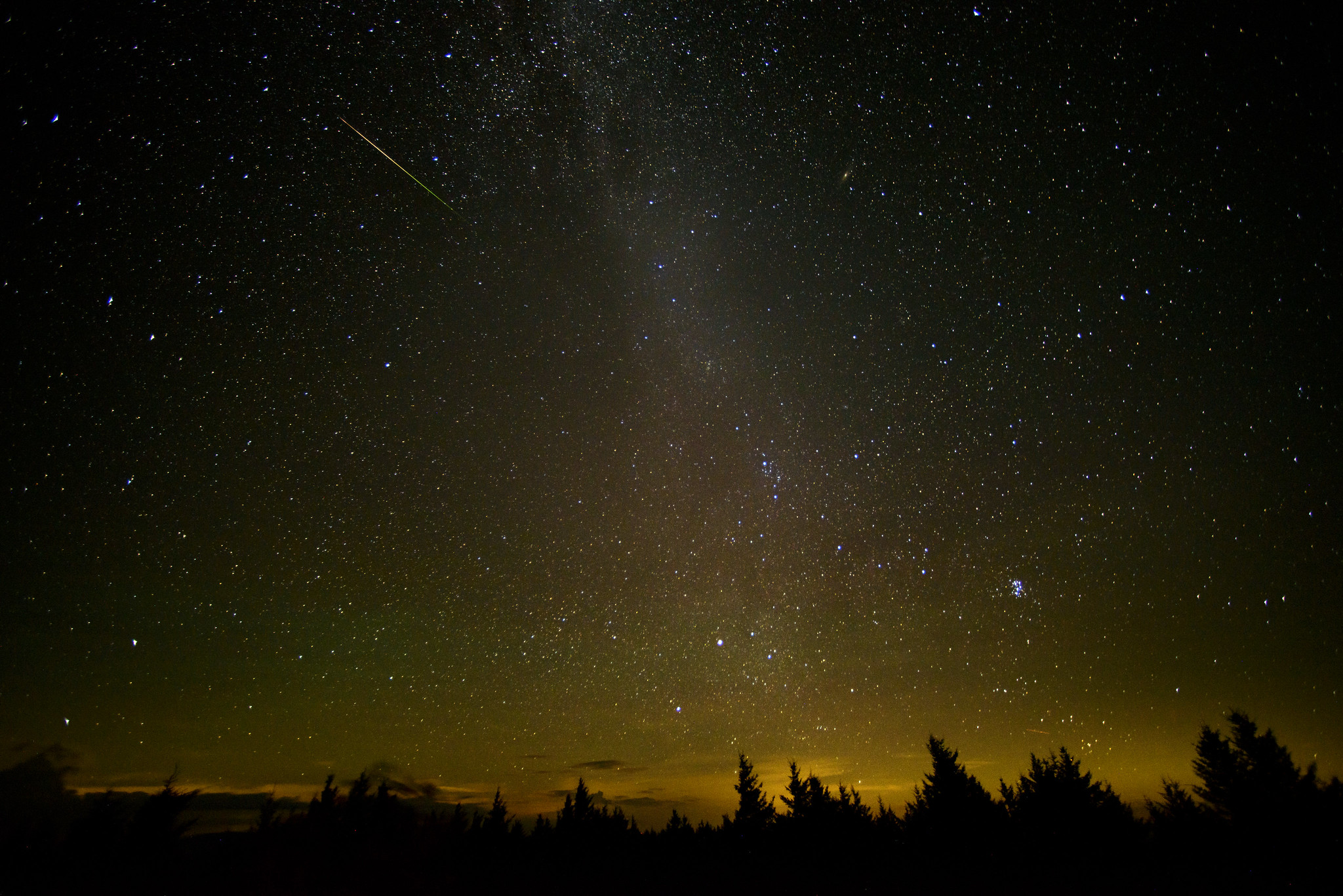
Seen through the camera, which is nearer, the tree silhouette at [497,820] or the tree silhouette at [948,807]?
the tree silhouette at [948,807]

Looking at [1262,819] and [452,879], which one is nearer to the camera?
[1262,819]

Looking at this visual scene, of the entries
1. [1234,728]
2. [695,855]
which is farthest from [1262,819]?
[695,855]

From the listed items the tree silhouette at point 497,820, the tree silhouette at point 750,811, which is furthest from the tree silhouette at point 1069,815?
the tree silhouette at point 497,820

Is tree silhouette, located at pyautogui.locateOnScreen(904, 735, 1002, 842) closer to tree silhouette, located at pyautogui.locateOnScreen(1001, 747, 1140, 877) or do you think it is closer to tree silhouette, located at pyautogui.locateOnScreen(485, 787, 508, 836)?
tree silhouette, located at pyautogui.locateOnScreen(1001, 747, 1140, 877)

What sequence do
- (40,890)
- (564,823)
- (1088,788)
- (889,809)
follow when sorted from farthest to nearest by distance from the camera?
1. (564,823)
2. (889,809)
3. (40,890)
4. (1088,788)

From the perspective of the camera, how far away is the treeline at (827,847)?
14.8 metres

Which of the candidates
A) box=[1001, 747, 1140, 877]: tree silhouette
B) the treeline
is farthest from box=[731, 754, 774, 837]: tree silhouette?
box=[1001, 747, 1140, 877]: tree silhouette

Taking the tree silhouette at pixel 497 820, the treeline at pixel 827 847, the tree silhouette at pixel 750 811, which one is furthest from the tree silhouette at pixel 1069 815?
the tree silhouette at pixel 497 820

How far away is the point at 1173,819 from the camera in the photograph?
57.3ft

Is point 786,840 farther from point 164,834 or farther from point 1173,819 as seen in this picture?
point 164,834

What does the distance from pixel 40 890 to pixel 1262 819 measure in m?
42.3

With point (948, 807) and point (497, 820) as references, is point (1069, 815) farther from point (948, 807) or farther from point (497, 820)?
point (497, 820)

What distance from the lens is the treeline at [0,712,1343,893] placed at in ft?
48.5

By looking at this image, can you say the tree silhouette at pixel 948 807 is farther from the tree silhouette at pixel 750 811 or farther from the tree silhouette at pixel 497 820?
the tree silhouette at pixel 497 820
